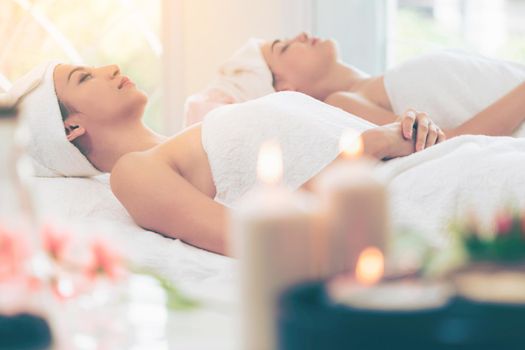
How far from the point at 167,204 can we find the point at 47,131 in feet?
1.60

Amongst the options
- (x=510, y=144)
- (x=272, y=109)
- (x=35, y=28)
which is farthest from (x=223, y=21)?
(x=510, y=144)

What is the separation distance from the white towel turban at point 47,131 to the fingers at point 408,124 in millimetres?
759

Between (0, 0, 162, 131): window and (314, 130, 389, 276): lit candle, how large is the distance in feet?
7.86

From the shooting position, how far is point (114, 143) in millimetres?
2285

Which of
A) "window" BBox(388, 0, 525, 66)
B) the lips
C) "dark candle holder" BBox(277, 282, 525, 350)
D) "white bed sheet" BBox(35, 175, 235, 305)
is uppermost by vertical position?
"dark candle holder" BBox(277, 282, 525, 350)

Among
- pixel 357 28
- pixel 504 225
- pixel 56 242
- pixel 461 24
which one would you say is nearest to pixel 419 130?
pixel 56 242

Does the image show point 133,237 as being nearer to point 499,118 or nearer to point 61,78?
point 61,78

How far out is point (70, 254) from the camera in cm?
98

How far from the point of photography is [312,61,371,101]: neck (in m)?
2.93

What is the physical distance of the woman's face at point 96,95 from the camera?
7.36 feet

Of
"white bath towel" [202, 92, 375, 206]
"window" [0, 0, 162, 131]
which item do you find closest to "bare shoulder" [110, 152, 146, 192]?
"white bath towel" [202, 92, 375, 206]

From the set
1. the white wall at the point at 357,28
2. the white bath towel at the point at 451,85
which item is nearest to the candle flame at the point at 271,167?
the white bath towel at the point at 451,85

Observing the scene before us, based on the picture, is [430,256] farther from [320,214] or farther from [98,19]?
[98,19]

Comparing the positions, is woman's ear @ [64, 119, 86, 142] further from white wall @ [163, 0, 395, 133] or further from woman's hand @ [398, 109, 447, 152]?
white wall @ [163, 0, 395, 133]
